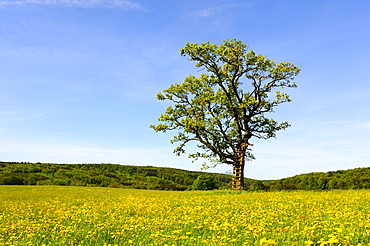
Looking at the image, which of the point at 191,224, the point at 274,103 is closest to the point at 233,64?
the point at 274,103

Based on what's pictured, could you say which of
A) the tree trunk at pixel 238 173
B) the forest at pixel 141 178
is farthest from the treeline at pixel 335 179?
the tree trunk at pixel 238 173

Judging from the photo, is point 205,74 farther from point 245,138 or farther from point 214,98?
point 245,138

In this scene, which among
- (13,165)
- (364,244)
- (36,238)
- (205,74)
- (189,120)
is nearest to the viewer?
(364,244)

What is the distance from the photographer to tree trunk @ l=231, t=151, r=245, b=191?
102 ft

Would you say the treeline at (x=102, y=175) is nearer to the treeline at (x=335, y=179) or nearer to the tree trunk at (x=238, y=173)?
the treeline at (x=335, y=179)

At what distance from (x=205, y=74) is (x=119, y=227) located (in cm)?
2562

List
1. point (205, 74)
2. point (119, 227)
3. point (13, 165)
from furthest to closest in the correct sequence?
point (13, 165) < point (205, 74) < point (119, 227)

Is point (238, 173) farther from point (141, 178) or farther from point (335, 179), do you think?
point (141, 178)

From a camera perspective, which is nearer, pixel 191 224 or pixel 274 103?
pixel 191 224

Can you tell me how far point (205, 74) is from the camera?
33.0m

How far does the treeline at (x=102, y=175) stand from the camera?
72438 mm

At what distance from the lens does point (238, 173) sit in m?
31.8

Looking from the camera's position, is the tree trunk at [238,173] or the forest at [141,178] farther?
the forest at [141,178]

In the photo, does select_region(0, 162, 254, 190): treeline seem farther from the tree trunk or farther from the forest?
the tree trunk
